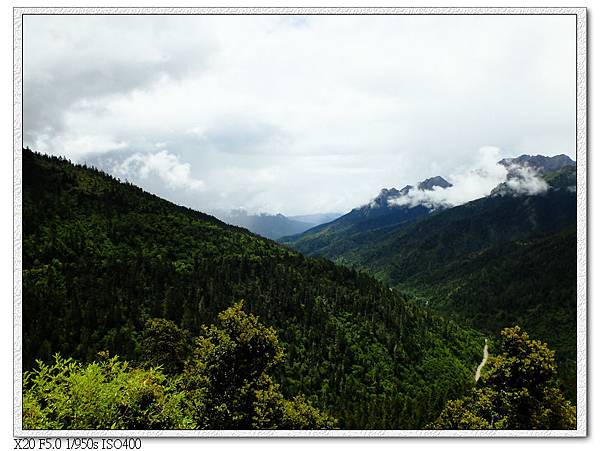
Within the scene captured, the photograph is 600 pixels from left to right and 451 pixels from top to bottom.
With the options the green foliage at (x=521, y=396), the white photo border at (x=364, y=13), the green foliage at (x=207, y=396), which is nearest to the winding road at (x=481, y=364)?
the white photo border at (x=364, y=13)

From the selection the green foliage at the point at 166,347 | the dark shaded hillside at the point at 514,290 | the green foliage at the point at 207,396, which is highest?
the green foliage at the point at 207,396

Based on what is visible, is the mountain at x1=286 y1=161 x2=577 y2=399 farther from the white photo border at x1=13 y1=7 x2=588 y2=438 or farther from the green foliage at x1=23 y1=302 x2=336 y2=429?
the green foliage at x1=23 y1=302 x2=336 y2=429

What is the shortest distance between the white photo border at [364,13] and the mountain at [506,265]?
934 millimetres

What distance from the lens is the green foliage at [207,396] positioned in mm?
8516

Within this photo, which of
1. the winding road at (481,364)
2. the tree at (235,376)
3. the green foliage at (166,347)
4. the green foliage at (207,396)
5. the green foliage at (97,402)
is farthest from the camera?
the winding road at (481,364)

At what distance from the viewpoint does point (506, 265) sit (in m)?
112

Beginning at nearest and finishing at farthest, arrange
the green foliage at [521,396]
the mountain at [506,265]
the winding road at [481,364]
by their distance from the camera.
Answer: the green foliage at [521,396] < the winding road at [481,364] < the mountain at [506,265]

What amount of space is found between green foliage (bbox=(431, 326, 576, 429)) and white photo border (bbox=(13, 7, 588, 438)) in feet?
0.78

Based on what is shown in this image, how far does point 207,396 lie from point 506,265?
4735 inches

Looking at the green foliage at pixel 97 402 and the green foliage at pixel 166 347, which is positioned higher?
the green foliage at pixel 97 402

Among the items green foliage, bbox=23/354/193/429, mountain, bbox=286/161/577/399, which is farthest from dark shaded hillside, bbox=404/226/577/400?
green foliage, bbox=23/354/193/429

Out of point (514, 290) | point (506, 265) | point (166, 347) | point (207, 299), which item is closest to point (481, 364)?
point (207, 299)

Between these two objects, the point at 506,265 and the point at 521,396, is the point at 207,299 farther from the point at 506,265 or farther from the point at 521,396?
the point at 506,265

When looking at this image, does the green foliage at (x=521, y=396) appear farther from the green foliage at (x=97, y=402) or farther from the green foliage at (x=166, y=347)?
the green foliage at (x=166, y=347)
